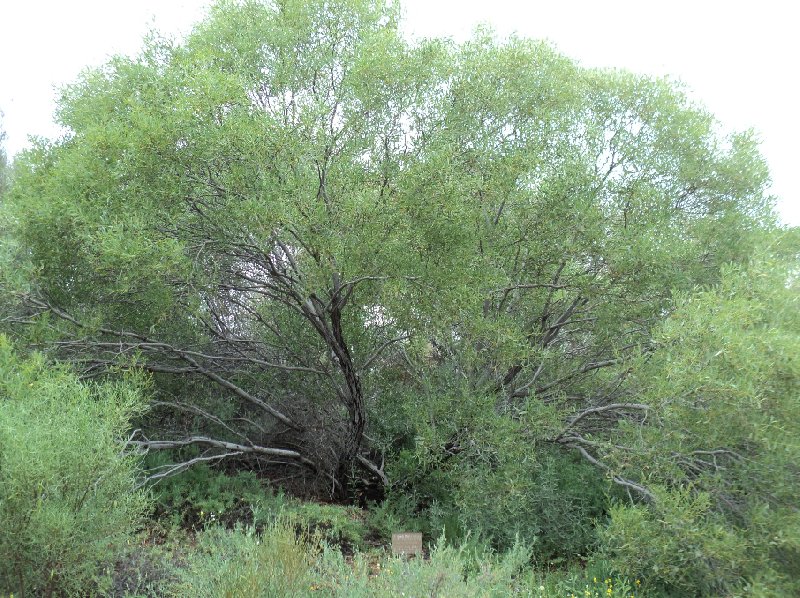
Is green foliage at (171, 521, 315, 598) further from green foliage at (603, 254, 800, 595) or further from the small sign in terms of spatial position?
green foliage at (603, 254, 800, 595)

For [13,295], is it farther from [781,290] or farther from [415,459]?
[781,290]

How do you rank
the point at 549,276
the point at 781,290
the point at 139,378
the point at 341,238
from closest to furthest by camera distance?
1. the point at 781,290
2. the point at 341,238
3. the point at 139,378
4. the point at 549,276

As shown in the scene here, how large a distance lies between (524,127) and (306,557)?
19.1 feet

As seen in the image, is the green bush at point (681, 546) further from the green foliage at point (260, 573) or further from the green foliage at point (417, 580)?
the green foliage at point (260, 573)

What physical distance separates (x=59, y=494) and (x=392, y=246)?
11.8 feet

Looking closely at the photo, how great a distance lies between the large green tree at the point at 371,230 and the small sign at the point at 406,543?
5.46 feet

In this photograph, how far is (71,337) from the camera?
767 cm

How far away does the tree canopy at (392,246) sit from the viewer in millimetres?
6648

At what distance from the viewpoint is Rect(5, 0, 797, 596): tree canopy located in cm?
665

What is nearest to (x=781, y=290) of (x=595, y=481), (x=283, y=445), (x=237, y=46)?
(x=595, y=481)

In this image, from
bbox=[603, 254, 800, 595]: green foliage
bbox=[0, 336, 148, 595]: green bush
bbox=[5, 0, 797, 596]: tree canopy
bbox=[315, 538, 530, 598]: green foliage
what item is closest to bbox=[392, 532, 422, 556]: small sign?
bbox=[315, 538, 530, 598]: green foliage

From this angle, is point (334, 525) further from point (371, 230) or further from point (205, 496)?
point (371, 230)

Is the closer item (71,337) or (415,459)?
(71,337)

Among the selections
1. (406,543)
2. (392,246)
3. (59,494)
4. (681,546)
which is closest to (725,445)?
(681,546)
